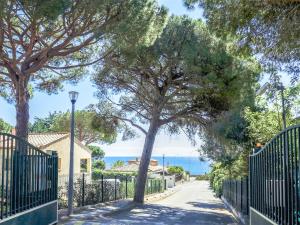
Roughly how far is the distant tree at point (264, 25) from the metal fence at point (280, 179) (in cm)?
322

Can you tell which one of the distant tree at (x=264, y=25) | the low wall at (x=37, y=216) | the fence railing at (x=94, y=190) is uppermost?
the distant tree at (x=264, y=25)

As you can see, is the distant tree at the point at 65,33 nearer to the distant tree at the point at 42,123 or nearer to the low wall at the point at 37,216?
the low wall at the point at 37,216

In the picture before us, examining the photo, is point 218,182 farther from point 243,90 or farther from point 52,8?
point 52,8

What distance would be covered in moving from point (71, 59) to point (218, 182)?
2197 centimetres

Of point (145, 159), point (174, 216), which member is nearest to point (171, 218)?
point (174, 216)

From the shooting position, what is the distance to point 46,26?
14672 millimetres

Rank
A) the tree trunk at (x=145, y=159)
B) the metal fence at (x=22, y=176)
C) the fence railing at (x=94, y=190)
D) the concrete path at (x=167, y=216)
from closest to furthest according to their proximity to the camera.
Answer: the metal fence at (x=22, y=176), the concrete path at (x=167, y=216), the fence railing at (x=94, y=190), the tree trunk at (x=145, y=159)

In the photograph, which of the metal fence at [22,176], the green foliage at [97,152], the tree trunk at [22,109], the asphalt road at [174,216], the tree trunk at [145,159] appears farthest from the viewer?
the green foliage at [97,152]

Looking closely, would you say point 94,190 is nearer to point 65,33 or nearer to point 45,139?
point 65,33

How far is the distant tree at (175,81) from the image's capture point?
21.9 meters

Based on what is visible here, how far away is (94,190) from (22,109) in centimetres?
765

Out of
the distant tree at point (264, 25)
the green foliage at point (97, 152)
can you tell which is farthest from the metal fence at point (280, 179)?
the green foliage at point (97, 152)

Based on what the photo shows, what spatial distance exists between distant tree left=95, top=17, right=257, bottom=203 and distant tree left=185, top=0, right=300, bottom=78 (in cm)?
755

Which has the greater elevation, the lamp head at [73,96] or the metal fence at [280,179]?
the lamp head at [73,96]
